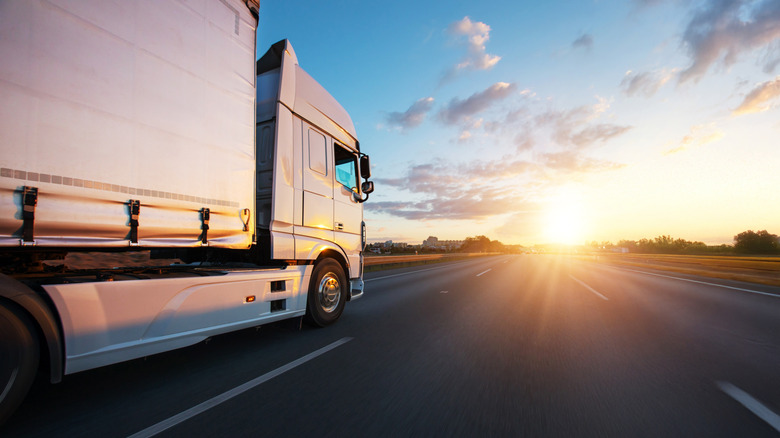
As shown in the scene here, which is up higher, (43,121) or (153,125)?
(153,125)

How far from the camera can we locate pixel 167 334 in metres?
2.97

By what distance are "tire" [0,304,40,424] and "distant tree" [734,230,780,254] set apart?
75816 millimetres

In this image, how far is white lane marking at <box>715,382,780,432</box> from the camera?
7.85 feet

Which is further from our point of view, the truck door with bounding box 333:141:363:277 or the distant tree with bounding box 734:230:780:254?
the distant tree with bounding box 734:230:780:254

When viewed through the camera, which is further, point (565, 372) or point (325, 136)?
point (325, 136)

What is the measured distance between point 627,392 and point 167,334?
4.03m

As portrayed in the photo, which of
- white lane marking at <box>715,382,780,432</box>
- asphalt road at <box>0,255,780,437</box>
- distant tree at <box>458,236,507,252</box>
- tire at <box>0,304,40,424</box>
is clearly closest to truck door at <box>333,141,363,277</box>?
asphalt road at <box>0,255,780,437</box>

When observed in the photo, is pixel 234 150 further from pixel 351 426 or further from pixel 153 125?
pixel 351 426

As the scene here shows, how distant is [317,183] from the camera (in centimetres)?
504

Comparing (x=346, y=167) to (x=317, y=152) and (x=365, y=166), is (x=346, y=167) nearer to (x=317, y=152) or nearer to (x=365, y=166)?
(x=365, y=166)

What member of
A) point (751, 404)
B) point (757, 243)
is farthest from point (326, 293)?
point (757, 243)

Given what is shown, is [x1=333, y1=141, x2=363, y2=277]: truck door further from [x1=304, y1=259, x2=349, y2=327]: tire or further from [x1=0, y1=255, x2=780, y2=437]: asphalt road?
[x1=0, y1=255, x2=780, y2=437]: asphalt road

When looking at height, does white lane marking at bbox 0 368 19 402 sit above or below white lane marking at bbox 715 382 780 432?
above

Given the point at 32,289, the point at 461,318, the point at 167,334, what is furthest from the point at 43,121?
the point at 461,318
